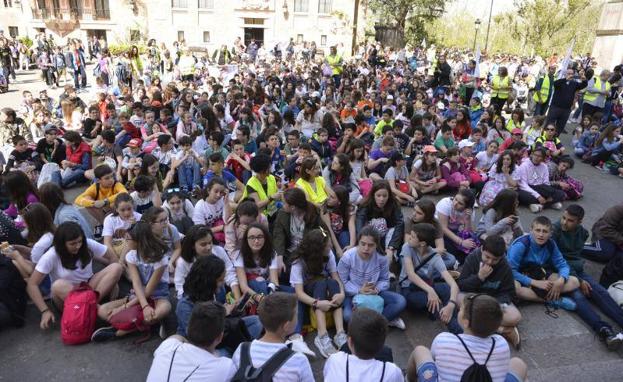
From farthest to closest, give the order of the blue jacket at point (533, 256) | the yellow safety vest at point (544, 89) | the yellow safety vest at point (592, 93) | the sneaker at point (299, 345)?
1. the yellow safety vest at point (544, 89)
2. the yellow safety vest at point (592, 93)
3. the blue jacket at point (533, 256)
4. the sneaker at point (299, 345)

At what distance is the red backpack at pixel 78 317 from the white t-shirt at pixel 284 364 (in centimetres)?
192

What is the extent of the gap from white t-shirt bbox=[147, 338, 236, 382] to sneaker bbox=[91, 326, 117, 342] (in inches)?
63.1

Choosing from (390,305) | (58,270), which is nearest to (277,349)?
(390,305)

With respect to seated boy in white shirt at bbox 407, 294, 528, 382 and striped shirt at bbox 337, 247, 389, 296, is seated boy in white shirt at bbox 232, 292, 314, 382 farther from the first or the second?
striped shirt at bbox 337, 247, 389, 296

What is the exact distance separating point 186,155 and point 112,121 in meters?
3.81

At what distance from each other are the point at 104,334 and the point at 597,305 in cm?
485

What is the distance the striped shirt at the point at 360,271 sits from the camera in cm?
422

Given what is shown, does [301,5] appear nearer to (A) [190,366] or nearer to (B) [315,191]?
(B) [315,191]

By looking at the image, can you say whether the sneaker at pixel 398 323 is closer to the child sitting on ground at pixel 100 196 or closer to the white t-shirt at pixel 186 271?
the white t-shirt at pixel 186 271

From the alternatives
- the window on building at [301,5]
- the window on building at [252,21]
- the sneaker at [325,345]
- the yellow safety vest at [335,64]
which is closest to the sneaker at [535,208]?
the sneaker at [325,345]

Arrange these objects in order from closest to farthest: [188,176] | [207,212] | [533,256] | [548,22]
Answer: [533,256] → [207,212] → [188,176] → [548,22]

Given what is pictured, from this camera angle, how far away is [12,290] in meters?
4.14

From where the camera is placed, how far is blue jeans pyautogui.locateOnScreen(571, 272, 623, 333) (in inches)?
174

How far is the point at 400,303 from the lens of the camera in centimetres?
421
